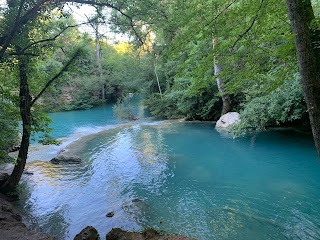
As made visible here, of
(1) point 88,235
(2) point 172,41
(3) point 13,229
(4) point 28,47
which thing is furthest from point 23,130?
(2) point 172,41

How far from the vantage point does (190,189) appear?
7.72 meters

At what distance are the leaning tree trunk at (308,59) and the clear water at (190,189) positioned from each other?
2806 millimetres

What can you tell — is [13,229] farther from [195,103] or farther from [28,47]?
[195,103]

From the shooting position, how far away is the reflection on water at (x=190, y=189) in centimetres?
573

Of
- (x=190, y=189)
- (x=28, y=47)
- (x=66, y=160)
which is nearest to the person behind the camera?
(x=28, y=47)

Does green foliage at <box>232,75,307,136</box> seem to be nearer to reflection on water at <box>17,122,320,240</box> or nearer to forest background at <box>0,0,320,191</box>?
forest background at <box>0,0,320,191</box>

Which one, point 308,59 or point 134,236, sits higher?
point 308,59

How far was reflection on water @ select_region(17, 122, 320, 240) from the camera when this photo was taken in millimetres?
5734

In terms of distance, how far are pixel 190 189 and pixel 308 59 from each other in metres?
5.13

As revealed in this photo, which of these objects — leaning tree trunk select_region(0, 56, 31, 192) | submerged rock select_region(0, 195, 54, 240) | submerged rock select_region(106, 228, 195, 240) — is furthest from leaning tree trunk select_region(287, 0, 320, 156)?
leaning tree trunk select_region(0, 56, 31, 192)

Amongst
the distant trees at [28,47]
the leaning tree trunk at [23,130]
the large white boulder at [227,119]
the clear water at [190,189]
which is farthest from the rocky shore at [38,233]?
the large white boulder at [227,119]

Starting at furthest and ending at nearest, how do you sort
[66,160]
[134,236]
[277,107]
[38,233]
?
[66,160] → [277,107] → [38,233] → [134,236]

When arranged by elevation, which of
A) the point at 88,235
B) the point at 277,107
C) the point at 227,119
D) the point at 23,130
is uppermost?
the point at 277,107

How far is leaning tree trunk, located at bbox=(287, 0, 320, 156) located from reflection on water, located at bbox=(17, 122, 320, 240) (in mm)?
2806
